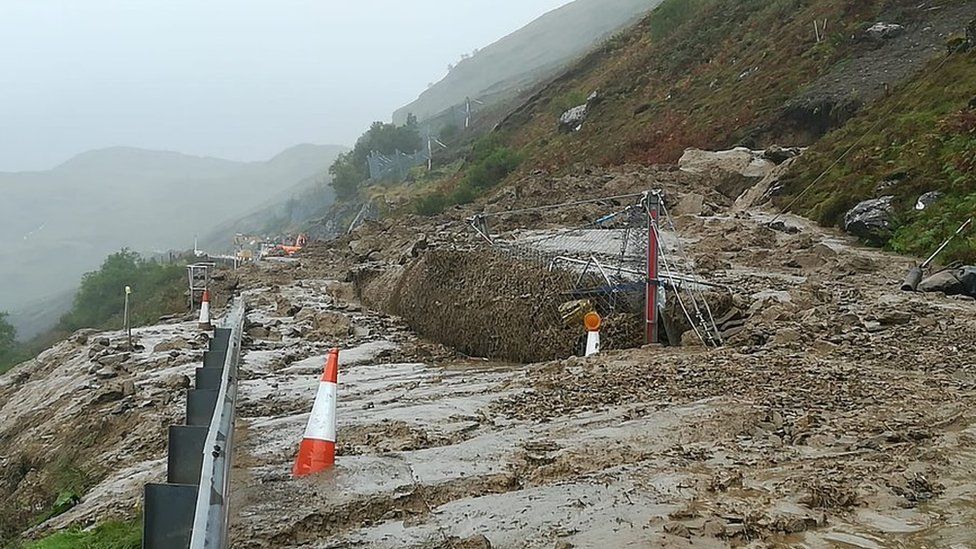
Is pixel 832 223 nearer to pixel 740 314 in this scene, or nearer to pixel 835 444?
pixel 740 314

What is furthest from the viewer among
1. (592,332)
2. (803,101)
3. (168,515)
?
(803,101)

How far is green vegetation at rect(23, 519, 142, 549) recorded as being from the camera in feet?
12.8

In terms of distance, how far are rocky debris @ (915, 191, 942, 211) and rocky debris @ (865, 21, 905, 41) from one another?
14053mm

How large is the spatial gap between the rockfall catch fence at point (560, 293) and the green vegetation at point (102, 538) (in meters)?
5.14

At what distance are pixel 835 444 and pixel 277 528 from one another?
9.88 ft

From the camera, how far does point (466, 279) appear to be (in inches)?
432

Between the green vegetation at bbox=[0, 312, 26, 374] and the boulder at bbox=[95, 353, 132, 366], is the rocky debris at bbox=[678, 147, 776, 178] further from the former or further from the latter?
the green vegetation at bbox=[0, 312, 26, 374]


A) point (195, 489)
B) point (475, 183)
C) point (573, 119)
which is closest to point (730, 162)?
point (475, 183)

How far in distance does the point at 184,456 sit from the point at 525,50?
176 m

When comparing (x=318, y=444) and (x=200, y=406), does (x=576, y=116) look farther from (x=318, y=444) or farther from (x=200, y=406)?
(x=318, y=444)

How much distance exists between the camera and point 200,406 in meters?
4.86

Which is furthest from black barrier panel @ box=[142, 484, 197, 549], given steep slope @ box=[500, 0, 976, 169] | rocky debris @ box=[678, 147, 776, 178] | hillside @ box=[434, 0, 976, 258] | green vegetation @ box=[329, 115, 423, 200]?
green vegetation @ box=[329, 115, 423, 200]

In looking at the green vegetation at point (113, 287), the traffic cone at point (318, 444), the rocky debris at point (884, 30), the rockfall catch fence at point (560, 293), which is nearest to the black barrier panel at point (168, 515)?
the traffic cone at point (318, 444)

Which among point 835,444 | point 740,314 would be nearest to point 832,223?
point 740,314
